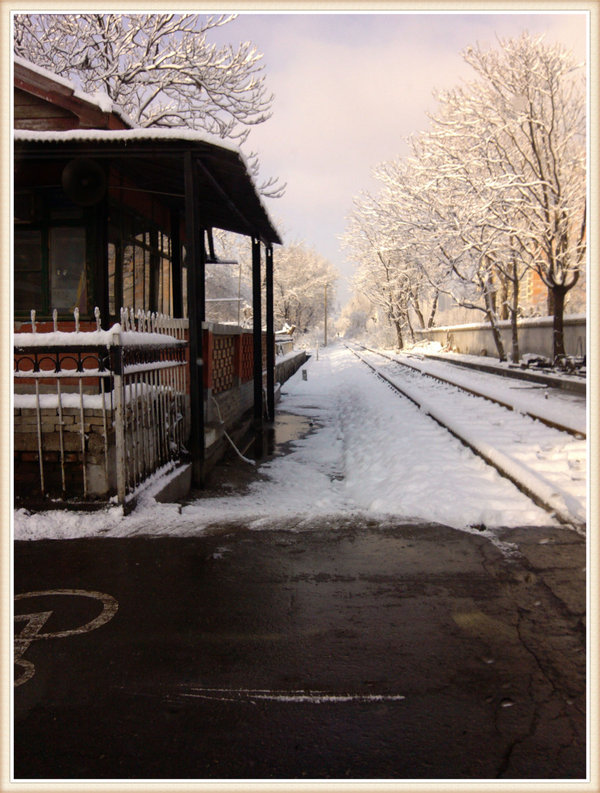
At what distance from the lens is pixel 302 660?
2766mm

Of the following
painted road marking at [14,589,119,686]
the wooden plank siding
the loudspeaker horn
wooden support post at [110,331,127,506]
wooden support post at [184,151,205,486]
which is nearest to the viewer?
painted road marking at [14,589,119,686]

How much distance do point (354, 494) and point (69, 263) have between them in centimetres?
475

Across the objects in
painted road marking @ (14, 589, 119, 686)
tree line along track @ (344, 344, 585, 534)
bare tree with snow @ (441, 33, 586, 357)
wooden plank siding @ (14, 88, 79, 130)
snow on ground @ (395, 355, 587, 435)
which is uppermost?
bare tree with snow @ (441, 33, 586, 357)

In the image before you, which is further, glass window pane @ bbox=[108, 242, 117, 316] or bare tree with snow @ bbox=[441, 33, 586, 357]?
bare tree with snow @ bbox=[441, 33, 586, 357]

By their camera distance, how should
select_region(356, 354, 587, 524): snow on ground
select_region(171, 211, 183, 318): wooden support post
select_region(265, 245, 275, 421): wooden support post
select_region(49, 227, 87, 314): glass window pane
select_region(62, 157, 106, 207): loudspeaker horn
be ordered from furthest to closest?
select_region(265, 245, 275, 421): wooden support post < select_region(171, 211, 183, 318): wooden support post < select_region(49, 227, 87, 314): glass window pane < select_region(62, 157, 106, 207): loudspeaker horn < select_region(356, 354, 587, 524): snow on ground

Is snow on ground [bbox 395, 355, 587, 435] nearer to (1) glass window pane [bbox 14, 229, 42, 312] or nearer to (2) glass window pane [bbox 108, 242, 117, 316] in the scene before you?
(2) glass window pane [bbox 108, 242, 117, 316]

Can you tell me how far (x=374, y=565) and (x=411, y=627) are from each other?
0.92 meters

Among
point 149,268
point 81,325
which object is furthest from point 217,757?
point 149,268

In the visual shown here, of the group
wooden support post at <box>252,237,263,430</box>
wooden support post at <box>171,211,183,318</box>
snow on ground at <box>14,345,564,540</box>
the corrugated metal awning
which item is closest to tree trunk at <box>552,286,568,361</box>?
snow on ground at <box>14,345,564,540</box>

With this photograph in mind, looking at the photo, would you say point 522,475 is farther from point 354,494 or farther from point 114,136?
point 114,136

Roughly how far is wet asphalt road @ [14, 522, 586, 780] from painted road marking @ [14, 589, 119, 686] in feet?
0.05

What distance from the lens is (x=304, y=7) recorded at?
3453 mm

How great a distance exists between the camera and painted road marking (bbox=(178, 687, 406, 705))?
2436 mm

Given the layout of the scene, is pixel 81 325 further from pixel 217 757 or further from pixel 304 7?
pixel 217 757
